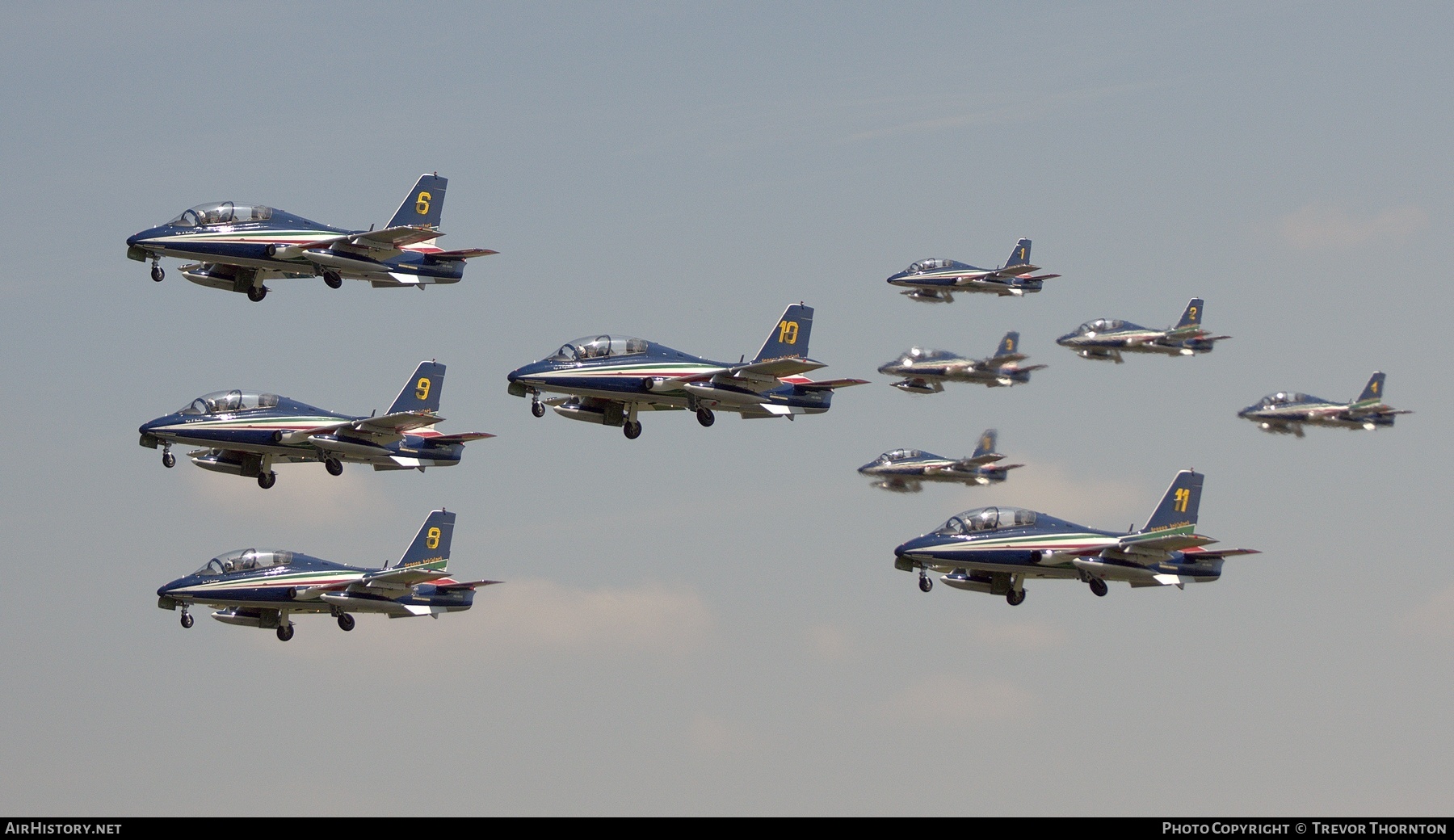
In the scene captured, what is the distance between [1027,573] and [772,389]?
13.8 metres

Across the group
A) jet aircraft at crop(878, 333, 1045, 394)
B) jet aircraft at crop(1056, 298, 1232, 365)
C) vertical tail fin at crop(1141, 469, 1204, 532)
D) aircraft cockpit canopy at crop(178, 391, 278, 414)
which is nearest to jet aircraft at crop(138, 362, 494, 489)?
aircraft cockpit canopy at crop(178, 391, 278, 414)

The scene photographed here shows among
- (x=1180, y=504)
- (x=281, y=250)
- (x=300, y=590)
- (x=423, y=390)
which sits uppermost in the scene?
(x=281, y=250)

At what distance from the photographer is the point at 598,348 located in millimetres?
90188

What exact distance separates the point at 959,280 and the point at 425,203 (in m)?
47.7

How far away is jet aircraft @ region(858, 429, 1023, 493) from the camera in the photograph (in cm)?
12575

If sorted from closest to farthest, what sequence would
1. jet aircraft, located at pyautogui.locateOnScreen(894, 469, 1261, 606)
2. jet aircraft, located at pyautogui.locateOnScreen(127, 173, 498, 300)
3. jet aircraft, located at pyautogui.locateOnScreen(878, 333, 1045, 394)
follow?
jet aircraft, located at pyautogui.locateOnScreen(894, 469, 1261, 606), jet aircraft, located at pyautogui.locateOnScreen(127, 173, 498, 300), jet aircraft, located at pyautogui.locateOnScreen(878, 333, 1045, 394)

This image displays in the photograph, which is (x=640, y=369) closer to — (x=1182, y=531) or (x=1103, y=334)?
(x=1182, y=531)

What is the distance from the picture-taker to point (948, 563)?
286 ft

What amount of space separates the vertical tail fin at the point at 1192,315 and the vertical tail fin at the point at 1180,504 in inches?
1971

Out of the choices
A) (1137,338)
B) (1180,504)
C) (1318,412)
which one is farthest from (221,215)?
(1318,412)

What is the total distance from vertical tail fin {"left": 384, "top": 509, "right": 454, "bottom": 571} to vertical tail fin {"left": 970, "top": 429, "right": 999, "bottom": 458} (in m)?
38.2

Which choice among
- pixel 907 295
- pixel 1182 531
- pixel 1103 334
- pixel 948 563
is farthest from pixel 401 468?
pixel 1103 334

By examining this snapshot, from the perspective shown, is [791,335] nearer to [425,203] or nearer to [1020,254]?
[425,203]

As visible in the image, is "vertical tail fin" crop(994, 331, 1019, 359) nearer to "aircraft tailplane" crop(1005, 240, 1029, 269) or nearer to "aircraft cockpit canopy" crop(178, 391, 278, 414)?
"aircraft tailplane" crop(1005, 240, 1029, 269)
